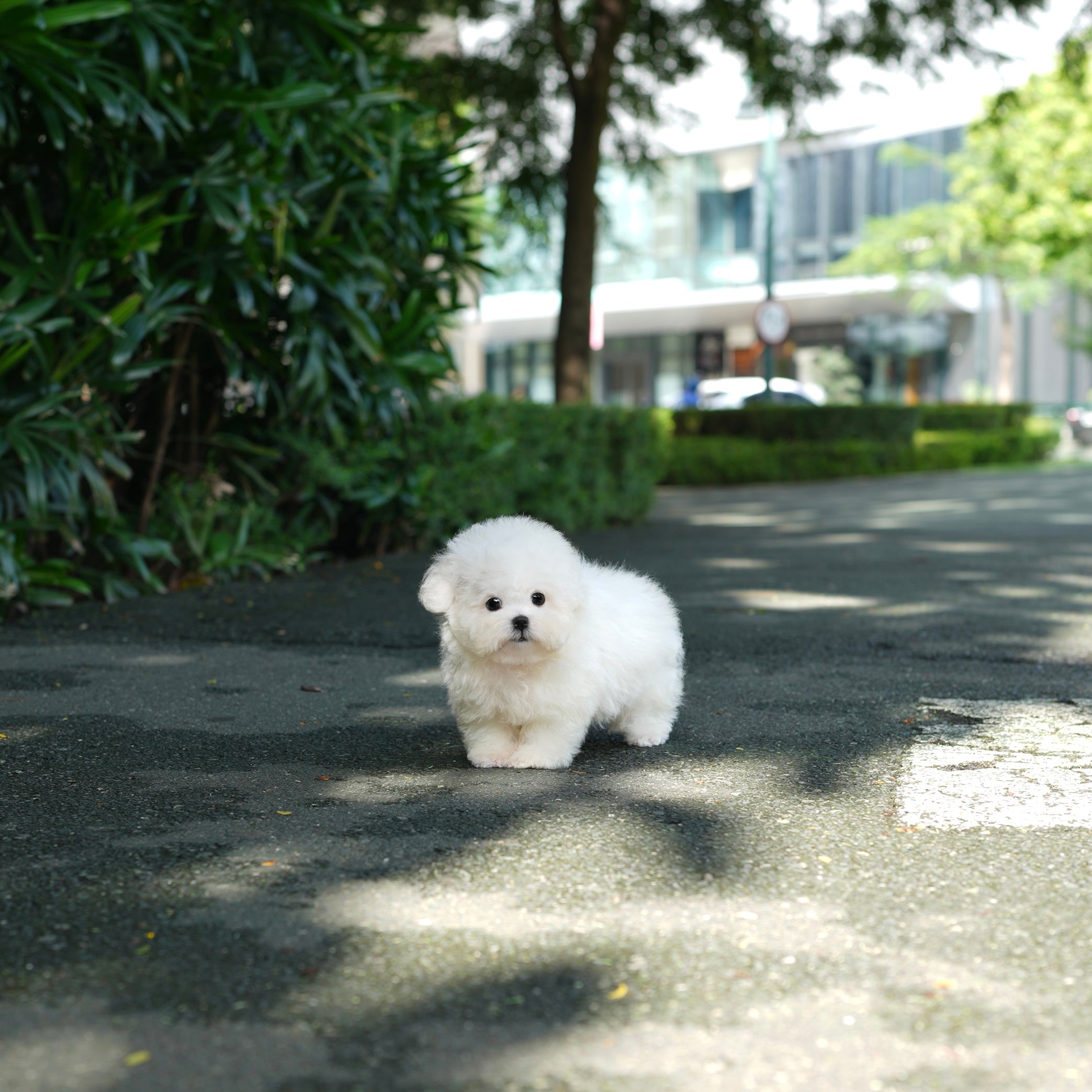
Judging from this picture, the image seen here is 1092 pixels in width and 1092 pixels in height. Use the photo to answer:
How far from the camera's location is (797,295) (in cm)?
4544

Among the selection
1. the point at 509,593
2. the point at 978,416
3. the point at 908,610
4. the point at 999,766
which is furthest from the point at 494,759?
the point at 978,416

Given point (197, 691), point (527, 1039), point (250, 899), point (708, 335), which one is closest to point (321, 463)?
point (197, 691)

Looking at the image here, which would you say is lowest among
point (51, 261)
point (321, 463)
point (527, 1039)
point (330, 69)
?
point (527, 1039)

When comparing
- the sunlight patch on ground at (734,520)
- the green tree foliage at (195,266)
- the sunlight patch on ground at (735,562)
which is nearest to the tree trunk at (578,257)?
the sunlight patch on ground at (734,520)

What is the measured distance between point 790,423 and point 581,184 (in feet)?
28.8

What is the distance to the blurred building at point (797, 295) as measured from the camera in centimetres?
4425

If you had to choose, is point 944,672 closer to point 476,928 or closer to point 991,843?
point 991,843

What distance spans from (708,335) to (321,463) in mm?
39920

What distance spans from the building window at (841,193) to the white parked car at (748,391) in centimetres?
499

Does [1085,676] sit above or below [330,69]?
below

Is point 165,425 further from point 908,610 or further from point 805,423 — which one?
point 805,423

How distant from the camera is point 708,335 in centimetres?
4894

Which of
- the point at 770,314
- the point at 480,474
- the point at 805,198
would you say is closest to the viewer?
the point at 480,474

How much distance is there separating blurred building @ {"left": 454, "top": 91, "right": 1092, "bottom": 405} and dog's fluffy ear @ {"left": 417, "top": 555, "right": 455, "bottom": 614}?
123 feet
